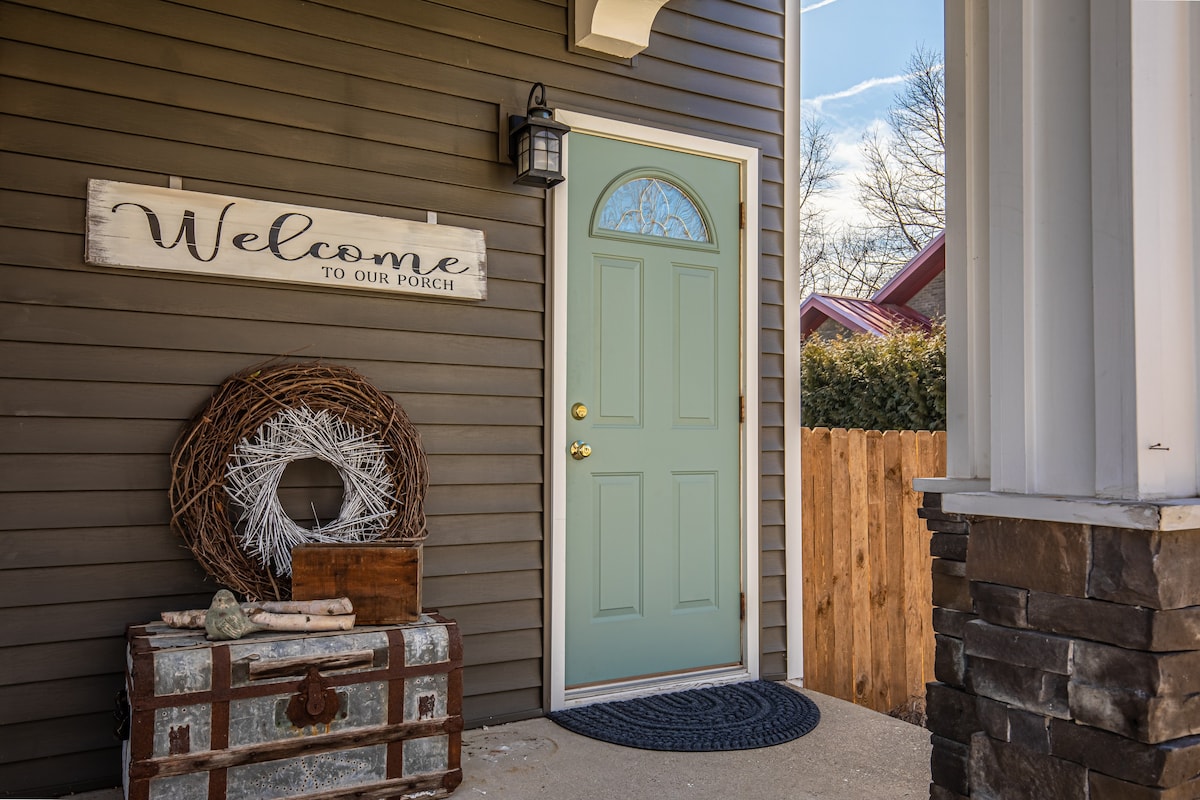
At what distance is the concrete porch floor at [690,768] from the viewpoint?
264cm

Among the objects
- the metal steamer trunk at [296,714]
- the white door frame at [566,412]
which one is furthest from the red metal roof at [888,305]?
the metal steamer trunk at [296,714]

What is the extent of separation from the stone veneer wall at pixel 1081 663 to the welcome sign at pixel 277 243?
210 centimetres

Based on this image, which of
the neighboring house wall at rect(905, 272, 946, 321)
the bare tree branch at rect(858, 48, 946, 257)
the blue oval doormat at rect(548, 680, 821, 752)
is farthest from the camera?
the bare tree branch at rect(858, 48, 946, 257)

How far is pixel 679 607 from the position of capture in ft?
12.0

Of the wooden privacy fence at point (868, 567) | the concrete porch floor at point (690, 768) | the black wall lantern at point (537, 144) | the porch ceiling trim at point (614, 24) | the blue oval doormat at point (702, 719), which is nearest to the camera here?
the concrete porch floor at point (690, 768)

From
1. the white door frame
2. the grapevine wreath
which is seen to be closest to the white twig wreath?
the grapevine wreath

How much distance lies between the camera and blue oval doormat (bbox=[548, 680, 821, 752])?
9.98 feet

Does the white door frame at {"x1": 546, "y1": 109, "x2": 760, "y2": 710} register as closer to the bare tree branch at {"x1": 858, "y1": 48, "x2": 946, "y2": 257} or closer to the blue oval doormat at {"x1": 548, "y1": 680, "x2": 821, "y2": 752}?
the blue oval doormat at {"x1": 548, "y1": 680, "x2": 821, "y2": 752}

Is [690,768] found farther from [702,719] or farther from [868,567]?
[868,567]

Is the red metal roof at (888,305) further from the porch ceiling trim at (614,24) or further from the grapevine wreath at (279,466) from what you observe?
the grapevine wreath at (279,466)

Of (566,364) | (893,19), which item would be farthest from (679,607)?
(893,19)

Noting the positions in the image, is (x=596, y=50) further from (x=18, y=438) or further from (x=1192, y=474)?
(x=1192, y=474)

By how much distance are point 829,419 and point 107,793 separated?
17.7ft

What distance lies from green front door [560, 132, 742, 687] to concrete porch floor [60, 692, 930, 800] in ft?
1.51
